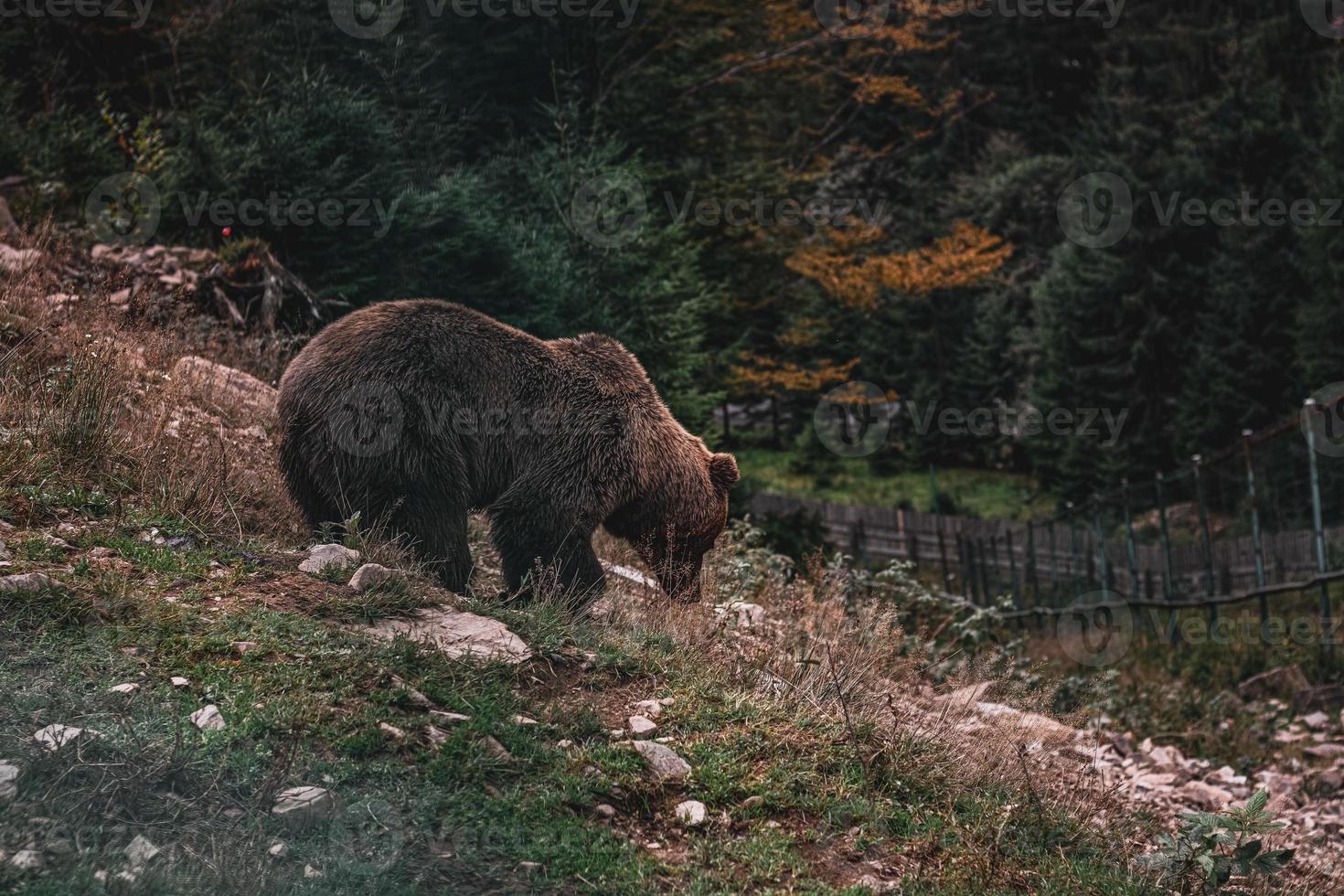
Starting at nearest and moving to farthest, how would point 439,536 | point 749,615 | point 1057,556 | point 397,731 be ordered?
point 397,731 < point 439,536 < point 749,615 < point 1057,556

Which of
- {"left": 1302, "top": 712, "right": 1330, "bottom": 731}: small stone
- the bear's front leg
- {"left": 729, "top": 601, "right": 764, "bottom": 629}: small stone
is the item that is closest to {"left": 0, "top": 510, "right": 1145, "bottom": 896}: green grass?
the bear's front leg

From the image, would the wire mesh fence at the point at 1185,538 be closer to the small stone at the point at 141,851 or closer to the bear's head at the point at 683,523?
the bear's head at the point at 683,523

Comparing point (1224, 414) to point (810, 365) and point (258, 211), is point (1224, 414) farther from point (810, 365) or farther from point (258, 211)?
point (258, 211)

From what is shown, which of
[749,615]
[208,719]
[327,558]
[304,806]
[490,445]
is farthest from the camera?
[749,615]

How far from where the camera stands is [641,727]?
4.98 m

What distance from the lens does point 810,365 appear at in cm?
3200

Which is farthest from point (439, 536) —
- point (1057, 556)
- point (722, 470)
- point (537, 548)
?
point (1057, 556)

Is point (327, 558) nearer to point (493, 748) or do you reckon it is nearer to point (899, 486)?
point (493, 748)

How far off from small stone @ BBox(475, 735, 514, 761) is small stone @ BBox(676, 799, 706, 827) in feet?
2.30

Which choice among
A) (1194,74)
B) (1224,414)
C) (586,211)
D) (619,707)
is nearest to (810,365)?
(1224,414)

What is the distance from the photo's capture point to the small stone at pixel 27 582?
4707 mm

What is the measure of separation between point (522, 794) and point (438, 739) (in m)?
0.42

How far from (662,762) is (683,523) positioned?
9.55 ft

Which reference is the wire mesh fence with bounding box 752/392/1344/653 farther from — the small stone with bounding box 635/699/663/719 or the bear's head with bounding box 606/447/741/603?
the small stone with bounding box 635/699/663/719
